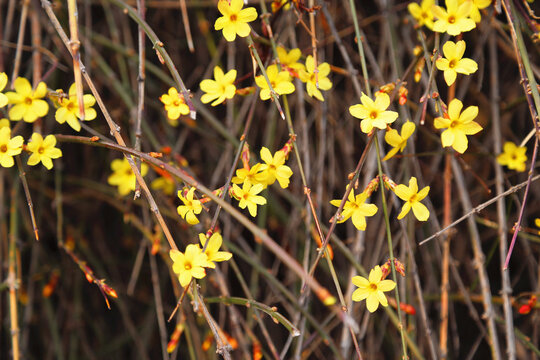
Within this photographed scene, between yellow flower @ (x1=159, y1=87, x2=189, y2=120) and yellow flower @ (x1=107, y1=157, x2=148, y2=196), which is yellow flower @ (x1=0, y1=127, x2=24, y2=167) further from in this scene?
yellow flower @ (x1=107, y1=157, x2=148, y2=196)

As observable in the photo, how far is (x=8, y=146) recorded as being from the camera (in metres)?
1.02

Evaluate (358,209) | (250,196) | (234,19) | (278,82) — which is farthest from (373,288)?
(234,19)

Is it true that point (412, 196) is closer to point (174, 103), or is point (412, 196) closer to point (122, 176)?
point (174, 103)

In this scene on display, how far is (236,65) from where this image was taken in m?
Result: 1.85

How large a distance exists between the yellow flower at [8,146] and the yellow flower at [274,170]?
45 centimetres

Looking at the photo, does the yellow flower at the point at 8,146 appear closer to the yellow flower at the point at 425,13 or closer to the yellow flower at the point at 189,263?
the yellow flower at the point at 189,263

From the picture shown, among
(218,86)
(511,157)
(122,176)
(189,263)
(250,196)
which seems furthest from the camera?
(122,176)

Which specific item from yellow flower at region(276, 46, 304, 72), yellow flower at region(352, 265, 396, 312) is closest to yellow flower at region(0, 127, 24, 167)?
yellow flower at region(276, 46, 304, 72)

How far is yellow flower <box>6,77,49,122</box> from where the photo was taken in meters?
1.11

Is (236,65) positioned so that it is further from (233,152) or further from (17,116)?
(17,116)

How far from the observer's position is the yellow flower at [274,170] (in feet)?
3.30

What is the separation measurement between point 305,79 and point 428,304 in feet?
3.17

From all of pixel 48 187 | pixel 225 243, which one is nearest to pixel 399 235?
pixel 225 243

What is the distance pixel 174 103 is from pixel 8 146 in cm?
32
